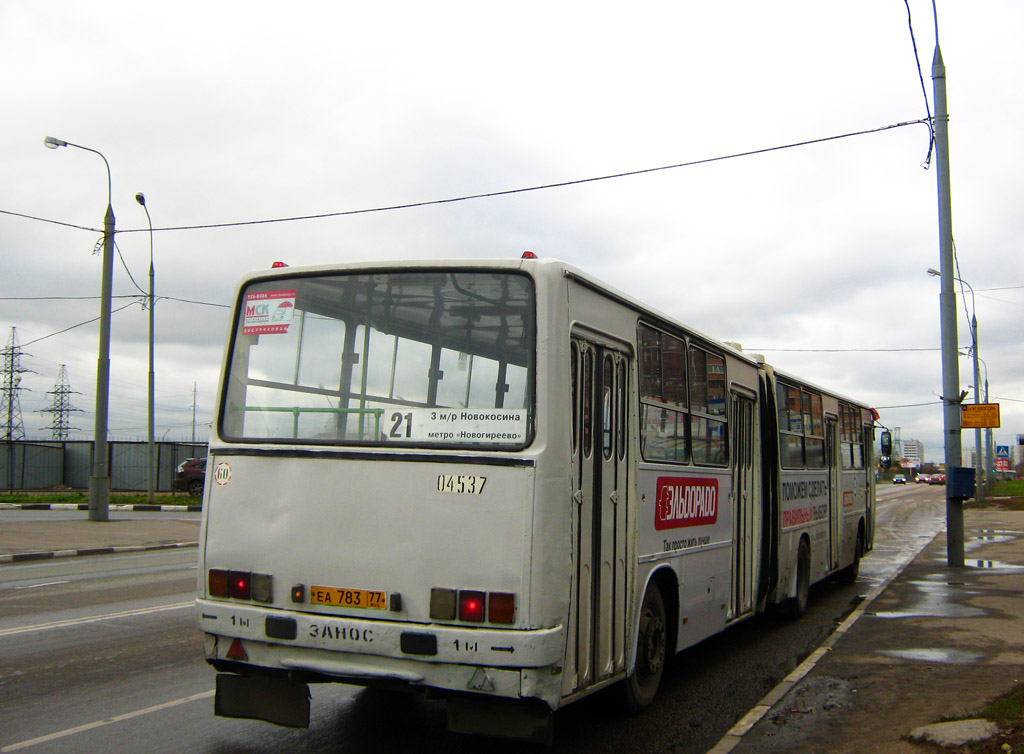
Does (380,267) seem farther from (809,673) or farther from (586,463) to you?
(809,673)

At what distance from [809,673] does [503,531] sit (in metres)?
4.57

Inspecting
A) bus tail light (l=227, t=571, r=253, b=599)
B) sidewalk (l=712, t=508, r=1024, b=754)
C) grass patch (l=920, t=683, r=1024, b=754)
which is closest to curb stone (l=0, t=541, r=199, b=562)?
sidewalk (l=712, t=508, r=1024, b=754)

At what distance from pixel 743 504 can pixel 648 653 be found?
2.95 meters

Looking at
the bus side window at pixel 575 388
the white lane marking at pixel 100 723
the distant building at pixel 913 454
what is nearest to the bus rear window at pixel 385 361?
the bus side window at pixel 575 388

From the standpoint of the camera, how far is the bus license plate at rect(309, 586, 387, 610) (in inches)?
200

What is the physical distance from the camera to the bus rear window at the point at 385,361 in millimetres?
5191

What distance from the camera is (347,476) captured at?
532 cm

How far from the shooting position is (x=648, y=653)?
6.62m

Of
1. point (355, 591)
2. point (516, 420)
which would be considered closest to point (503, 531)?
point (516, 420)

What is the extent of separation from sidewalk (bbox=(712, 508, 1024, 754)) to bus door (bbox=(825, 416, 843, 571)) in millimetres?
818

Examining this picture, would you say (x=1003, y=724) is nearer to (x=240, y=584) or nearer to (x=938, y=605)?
(x=240, y=584)

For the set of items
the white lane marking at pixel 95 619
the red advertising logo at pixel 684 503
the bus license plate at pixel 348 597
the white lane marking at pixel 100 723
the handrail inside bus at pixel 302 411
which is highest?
the handrail inside bus at pixel 302 411

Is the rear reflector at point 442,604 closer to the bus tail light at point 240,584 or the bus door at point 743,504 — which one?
the bus tail light at point 240,584

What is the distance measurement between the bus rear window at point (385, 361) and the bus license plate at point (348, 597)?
83 centimetres
